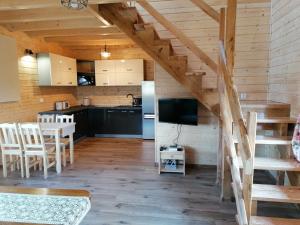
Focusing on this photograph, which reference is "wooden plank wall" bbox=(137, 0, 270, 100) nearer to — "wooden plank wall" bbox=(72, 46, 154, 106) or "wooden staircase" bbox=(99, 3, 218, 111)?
"wooden staircase" bbox=(99, 3, 218, 111)

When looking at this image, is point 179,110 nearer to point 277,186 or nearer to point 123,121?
point 277,186

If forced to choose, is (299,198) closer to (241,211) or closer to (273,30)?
(241,211)

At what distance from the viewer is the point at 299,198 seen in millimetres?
2219

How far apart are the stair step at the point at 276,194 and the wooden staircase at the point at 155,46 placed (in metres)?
1.40

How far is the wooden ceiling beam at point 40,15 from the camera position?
13.1 feet

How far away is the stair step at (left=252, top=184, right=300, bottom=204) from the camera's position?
2.21 meters

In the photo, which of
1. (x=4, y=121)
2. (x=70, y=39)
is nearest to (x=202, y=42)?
(x=70, y=39)

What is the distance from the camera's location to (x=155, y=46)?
142 inches

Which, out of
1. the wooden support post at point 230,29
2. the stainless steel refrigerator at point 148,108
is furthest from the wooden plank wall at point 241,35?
the stainless steel refrigerator at point 148,108

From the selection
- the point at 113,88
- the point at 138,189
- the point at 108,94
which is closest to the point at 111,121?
the point at 108,94

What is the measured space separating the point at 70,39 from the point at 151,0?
8.79ft

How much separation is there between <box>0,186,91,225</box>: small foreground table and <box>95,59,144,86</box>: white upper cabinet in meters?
5.23

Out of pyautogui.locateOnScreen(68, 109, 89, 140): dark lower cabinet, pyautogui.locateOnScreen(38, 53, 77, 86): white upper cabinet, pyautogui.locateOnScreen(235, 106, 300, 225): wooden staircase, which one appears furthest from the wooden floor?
pyautogui.locateOnScreen(38, 53, 77, 86): white upper cabinet

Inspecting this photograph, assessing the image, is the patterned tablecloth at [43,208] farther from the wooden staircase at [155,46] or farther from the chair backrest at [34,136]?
the wooden staircase at [155,46]
